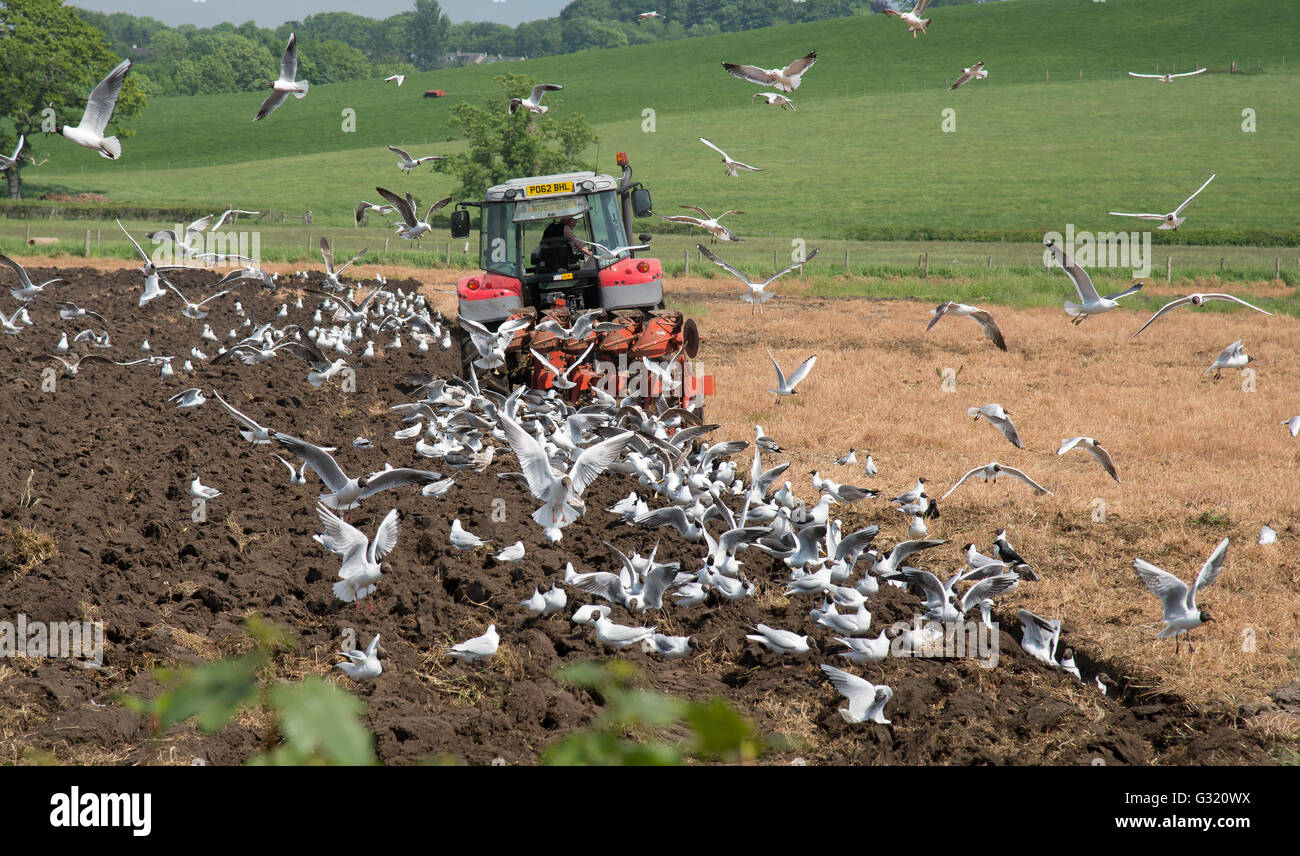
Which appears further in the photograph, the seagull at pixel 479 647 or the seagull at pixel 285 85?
the seagull at pixel 285 85

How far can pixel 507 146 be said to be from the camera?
4472 cm

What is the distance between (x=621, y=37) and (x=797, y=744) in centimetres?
10688

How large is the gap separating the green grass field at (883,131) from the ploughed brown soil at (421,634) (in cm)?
3763

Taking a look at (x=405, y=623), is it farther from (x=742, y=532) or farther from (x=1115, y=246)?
(x=1115, y=246)

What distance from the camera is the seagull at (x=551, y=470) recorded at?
5.84 m

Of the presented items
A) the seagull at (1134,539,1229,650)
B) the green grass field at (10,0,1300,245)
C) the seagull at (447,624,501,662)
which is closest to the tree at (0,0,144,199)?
the green grass field at (10,0,1300,245)

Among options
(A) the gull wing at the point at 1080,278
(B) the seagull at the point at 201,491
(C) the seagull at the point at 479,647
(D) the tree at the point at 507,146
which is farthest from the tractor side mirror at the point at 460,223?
(D) the tree at the point at 507,146

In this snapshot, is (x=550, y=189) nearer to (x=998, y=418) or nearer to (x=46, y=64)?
(x=998, y=418)

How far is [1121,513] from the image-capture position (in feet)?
26.6

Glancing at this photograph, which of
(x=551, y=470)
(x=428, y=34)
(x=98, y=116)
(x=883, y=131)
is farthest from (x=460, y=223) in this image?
(x=428, y=34)

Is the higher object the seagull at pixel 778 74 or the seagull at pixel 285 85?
the seagull at pixel 778 74

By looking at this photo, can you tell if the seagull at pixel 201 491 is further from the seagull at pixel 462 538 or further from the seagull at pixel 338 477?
the seagull at pixel 462 538

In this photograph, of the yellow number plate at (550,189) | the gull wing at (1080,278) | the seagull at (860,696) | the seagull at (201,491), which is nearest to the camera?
the seagull at (860,696)

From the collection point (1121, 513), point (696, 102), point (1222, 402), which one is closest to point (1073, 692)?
point (1121, 513)
